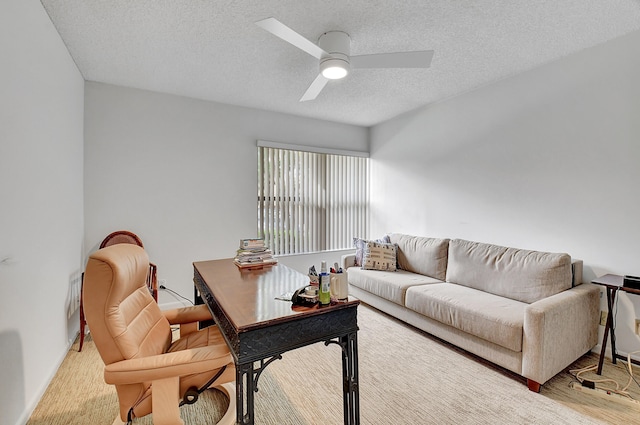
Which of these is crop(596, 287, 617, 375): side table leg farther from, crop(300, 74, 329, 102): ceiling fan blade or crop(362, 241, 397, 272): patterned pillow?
crop(300, 74, 329, 102): ceiling fan blade

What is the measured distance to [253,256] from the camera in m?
2.34

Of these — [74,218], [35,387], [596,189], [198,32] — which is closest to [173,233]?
[74,218]

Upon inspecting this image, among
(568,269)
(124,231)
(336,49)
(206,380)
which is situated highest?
(336,49)

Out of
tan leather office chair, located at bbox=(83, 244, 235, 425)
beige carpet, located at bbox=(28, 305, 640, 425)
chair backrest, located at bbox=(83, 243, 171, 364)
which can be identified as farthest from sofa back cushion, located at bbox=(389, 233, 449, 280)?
chair backrest, located at bbox=(83, 243, 171, 364)

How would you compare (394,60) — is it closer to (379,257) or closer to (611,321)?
(379,257)

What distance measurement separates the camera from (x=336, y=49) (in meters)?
2.19

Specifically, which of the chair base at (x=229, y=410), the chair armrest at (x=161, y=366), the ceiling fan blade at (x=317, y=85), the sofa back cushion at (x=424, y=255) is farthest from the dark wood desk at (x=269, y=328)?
the sofa back cushion at (x=424, y=255)

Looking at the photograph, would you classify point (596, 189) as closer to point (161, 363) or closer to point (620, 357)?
point (620, 357)

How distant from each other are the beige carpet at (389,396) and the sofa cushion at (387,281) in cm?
64

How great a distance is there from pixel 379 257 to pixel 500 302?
147 centimetres

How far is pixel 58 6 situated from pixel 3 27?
65 cm

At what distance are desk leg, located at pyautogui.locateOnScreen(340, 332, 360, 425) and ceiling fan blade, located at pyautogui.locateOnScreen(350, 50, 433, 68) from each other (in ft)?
6.15

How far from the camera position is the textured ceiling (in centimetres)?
197

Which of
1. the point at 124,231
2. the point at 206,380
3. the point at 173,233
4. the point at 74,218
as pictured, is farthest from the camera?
the point at 173,233
